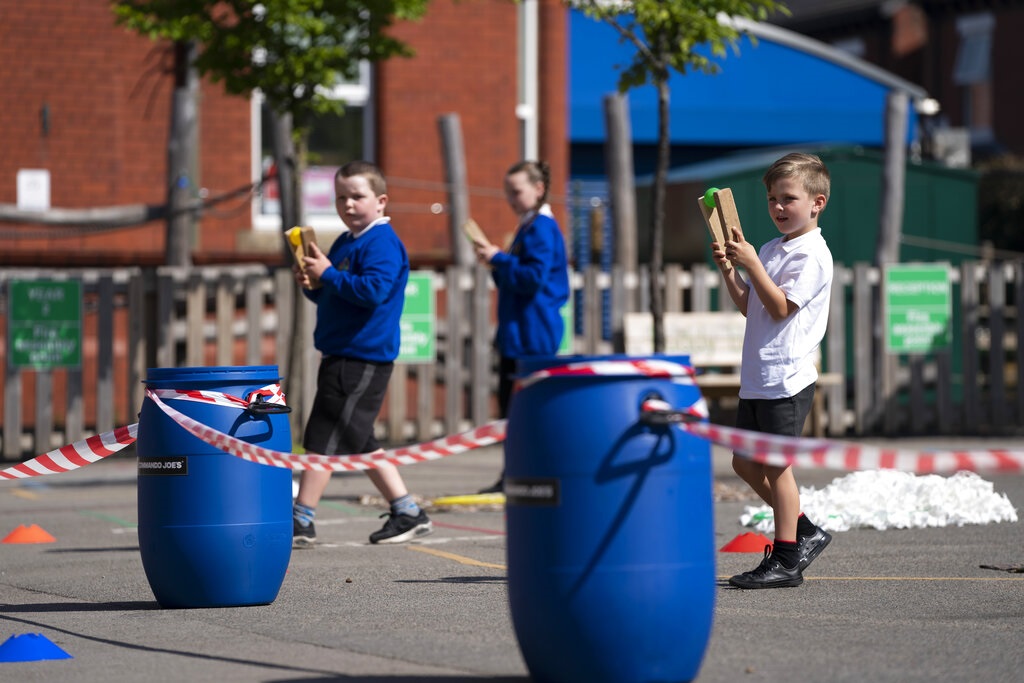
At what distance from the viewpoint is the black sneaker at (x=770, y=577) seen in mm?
6363

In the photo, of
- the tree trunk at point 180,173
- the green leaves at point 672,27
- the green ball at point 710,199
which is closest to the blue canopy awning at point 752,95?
the tree trunk at point 180,173

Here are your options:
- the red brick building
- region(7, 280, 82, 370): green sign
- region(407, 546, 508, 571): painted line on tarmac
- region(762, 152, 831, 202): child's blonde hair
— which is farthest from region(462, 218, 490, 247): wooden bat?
the red brick building

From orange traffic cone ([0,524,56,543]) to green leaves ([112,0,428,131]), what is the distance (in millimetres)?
4164

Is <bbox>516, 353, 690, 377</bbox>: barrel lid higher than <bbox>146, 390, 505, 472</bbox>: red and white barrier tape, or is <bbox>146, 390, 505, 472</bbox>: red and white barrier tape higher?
<bbox>516, 353, 690, 377</bbox>: barrel lid

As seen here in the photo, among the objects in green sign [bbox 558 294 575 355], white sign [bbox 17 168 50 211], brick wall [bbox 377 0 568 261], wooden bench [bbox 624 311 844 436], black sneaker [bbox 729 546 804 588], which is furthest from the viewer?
brick wall [bbox 377 0 568 261]

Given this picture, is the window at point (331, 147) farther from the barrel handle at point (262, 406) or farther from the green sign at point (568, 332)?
the barrel handle at point (262, 406)

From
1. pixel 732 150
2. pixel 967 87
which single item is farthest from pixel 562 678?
pixel 967 87

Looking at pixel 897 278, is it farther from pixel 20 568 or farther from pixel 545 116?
pixel 20 568

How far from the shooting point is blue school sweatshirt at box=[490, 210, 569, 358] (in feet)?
30.3

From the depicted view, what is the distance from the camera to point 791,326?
6.23m

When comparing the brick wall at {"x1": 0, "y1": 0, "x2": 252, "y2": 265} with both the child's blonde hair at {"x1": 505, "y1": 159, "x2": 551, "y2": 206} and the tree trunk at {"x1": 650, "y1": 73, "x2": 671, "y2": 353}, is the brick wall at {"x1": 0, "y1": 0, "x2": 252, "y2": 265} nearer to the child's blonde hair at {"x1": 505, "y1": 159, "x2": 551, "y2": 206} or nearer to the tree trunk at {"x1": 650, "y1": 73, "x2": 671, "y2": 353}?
the tree trunk at {"x1": 650, "y1": 73, "x2": 671, "y2": 353}

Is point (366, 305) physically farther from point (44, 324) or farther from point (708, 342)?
point (708, 342)

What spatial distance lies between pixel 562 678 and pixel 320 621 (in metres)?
1.62

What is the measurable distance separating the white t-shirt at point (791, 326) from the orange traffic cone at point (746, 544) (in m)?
1.55
